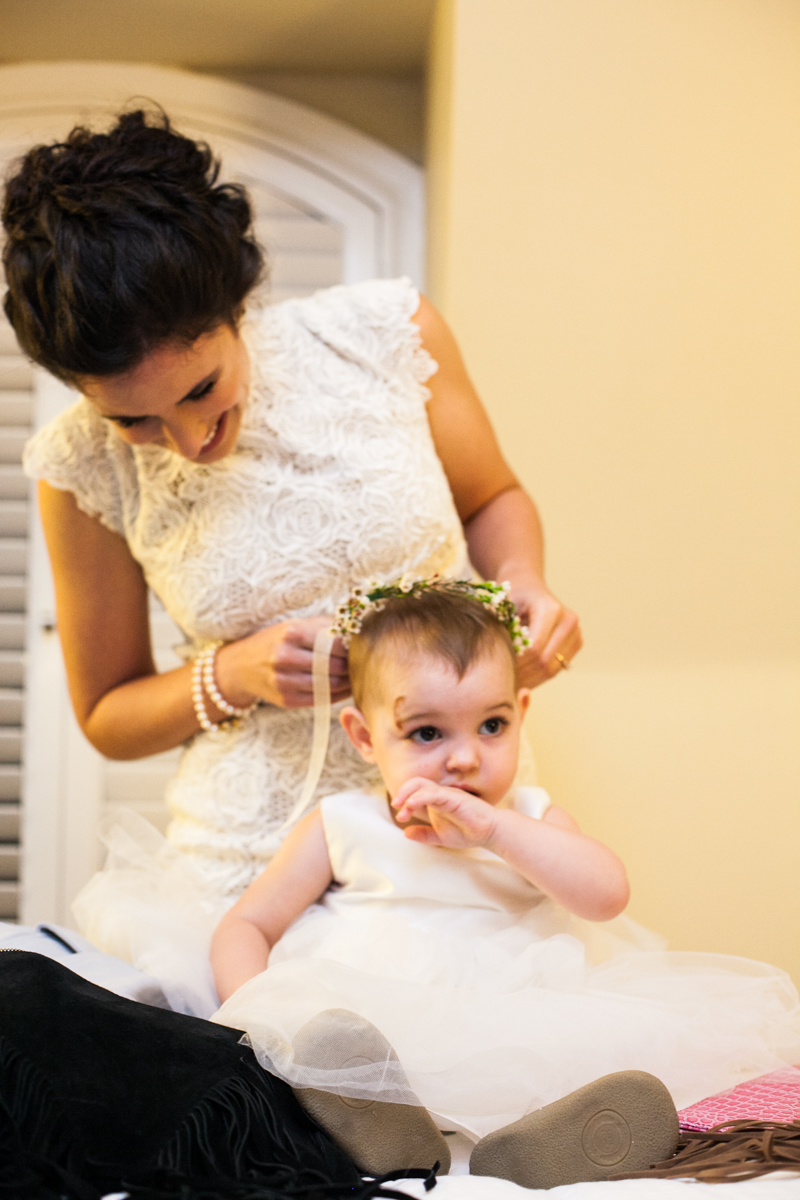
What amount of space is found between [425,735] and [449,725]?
3 cm

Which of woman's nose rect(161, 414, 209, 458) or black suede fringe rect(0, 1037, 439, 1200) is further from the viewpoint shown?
woman's nose rect(161, 414, 209, 458)

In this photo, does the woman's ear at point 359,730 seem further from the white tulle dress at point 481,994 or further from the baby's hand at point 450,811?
the baby's hand at point 450,811

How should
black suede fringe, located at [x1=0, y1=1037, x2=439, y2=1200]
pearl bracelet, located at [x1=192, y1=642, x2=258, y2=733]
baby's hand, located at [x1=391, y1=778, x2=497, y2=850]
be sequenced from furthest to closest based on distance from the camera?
pearl bracelet, located at [x1=192, y1=642, x2=258, y2=733] < baby's hand, located at [x1=391, y1=778, x2=497, y2=850] < black suede fringe, located at [x1=0, y1=1037, x2=439, y2=1200]

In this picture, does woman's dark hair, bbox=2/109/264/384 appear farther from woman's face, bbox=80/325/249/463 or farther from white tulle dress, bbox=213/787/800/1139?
white tulle dress, bbox=213/787/800/1139

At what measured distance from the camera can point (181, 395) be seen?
4.03 ft

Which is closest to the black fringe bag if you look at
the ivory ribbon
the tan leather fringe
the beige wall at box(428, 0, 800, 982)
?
the tan leather fringe

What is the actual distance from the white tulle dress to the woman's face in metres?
0.48

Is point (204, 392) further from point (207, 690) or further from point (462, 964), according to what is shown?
point (462, 964)

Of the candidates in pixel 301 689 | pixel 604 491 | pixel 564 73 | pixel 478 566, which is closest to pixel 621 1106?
pixel 301 689

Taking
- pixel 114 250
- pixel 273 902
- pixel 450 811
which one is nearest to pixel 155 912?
pixel 273 902

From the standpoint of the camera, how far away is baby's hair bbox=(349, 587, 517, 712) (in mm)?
1172

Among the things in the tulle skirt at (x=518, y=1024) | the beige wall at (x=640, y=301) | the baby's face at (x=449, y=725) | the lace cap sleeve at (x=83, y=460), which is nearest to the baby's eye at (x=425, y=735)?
the baby's face at (x=449, y=725)

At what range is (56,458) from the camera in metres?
1.41

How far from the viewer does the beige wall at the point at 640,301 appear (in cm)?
220
